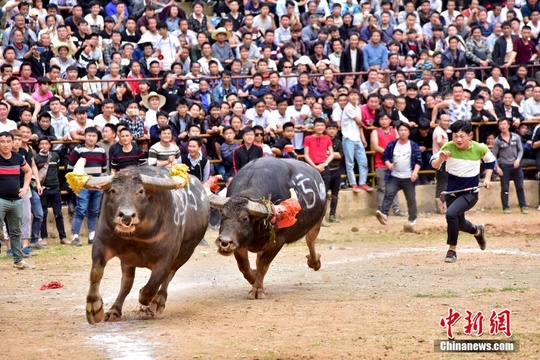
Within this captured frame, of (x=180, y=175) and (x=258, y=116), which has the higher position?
(x=180, y=175)

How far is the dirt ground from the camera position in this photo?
924 cm

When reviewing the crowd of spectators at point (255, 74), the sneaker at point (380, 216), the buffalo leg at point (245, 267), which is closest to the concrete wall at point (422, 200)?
the crowd of spectators at point (255, 74)

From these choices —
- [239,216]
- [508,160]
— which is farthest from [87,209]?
[508,160]

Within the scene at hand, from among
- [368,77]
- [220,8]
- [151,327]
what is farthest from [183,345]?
[220,8]

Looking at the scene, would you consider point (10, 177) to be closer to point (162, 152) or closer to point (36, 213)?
point (36, 213)

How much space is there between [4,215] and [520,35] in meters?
13.8

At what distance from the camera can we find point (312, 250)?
13.9 metres

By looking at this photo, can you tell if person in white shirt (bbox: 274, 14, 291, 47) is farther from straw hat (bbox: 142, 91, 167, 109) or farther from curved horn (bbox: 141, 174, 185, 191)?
curved horn (bbox: 141, 174, 185, 191)

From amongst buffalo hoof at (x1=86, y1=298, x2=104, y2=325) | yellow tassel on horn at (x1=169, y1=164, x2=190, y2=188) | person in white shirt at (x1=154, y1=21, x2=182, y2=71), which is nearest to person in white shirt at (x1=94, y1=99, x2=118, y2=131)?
person in white shirt at (x1=154, y1=21, x2=182, y2=71)

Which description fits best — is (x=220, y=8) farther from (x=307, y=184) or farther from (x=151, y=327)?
(x=151, y=327)

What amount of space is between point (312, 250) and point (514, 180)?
784cm

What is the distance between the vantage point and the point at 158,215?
10.6 m

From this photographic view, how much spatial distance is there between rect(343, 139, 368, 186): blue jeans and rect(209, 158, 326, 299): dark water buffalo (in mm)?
5740

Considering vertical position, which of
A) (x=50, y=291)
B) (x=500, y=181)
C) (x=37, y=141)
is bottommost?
→ (x=500, y=181)
